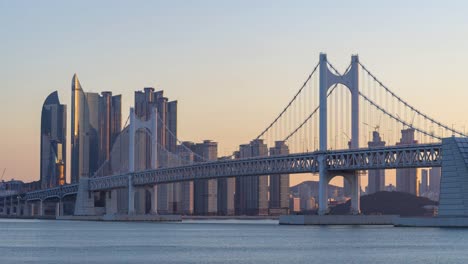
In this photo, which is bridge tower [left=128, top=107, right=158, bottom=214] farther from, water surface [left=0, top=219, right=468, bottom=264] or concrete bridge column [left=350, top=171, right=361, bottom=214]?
water surface [left=0, top=219, right=468, bottom=264]

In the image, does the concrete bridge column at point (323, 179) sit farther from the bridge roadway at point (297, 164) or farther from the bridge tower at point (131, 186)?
the bridge tower at point (131, 186)

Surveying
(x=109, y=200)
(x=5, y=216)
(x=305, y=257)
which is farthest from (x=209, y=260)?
(x=5, y=216)

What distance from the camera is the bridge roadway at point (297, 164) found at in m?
89.9

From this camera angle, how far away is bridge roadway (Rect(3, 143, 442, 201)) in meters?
89.9

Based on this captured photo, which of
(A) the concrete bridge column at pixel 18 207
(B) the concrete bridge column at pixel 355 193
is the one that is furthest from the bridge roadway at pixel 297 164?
(A) the concrete bridge column at pixel 18 207

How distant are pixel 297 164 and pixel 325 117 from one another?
29.0ft

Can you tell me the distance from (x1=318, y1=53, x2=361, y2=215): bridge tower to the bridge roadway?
0.73m

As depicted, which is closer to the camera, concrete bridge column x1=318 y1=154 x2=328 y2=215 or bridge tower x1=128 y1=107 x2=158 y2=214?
concrete bridge column x1=318 y1=154 x2=328 y2=215

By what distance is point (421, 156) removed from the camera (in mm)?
89812

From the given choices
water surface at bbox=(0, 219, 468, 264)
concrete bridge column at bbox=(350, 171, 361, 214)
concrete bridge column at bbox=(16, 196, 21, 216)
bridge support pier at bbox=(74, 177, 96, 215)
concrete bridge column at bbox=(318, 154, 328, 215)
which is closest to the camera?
water surface at bbox=(0, 219, 468, 264)

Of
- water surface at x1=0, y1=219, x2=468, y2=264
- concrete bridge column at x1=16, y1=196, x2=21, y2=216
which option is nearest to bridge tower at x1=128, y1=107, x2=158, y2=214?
water surface at x1=0, y1=219, x2=468, y2=264

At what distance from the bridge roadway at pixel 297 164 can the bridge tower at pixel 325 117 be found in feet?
2.40

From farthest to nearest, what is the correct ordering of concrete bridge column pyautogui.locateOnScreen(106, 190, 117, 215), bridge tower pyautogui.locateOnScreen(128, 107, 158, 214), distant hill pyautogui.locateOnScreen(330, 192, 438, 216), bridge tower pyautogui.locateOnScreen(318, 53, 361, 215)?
distant hill pyautogui.locateOnScreen(330, 192, 438, 216)
concrete bridge column pyautogui.locateOnScreen(106, 190, 117, 215)
bridge tower pyautogui.locateOnScreen(128, 107, 158, 214)
bridge tower pyautogui.locateOnScreen(318, 53, 361, 215)

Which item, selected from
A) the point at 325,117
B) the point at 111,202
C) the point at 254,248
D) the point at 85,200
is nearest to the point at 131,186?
the point at 85,200
